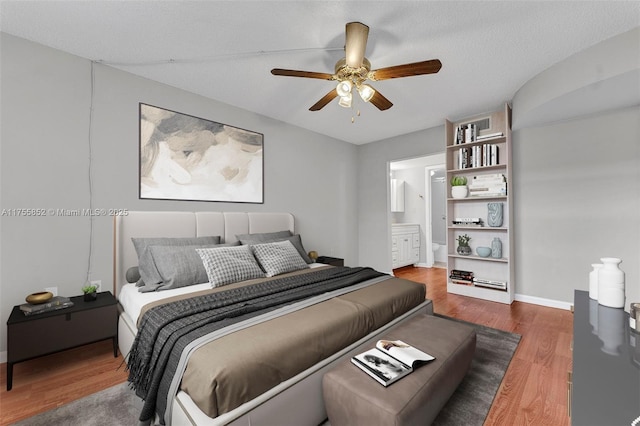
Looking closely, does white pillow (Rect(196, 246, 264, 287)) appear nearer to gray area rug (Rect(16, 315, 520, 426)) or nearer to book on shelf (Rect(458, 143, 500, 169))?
gray area rug (Rect(16, 315, 520, 426))

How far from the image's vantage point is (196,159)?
3102 mm

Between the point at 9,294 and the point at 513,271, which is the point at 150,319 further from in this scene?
the point at 513,271

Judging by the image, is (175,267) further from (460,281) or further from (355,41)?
(460,281)

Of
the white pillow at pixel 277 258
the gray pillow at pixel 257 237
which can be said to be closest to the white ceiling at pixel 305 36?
the gray pillow at pixel 257 237

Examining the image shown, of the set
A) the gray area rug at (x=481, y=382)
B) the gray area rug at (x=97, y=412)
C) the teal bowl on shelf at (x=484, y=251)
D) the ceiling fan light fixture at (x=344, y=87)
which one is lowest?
the gray area rug at (x=97, y=412)

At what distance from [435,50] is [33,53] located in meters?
3.35

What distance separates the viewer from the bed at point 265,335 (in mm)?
1191

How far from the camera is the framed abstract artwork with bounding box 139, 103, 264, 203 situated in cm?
281

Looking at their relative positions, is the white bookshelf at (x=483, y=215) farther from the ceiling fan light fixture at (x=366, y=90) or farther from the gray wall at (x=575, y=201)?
the ceiling fan light fixture at (x=366, y=90)

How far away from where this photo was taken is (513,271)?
12.0 ft

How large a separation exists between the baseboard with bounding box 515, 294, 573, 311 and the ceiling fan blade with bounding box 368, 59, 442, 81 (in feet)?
10.8

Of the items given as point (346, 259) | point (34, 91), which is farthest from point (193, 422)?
point (346, 259)

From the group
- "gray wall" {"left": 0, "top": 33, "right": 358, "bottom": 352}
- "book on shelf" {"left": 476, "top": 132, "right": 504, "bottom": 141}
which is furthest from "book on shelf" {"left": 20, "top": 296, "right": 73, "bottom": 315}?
"book on shelf" {"left": 476, "top": 132, "right": 504, "bottom": 141}

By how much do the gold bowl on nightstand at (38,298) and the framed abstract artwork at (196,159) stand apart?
109 centimetres
